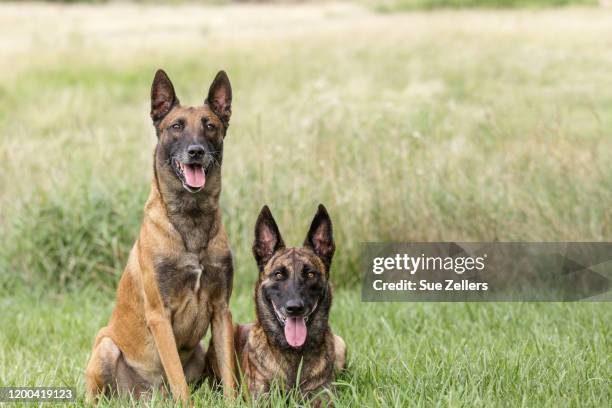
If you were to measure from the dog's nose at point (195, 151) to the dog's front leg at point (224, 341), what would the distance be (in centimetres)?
84

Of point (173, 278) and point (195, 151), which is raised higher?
point (195, 151)

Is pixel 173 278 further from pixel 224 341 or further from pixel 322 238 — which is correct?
pixel 322 238

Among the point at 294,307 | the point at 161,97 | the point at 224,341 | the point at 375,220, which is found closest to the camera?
the point at 294,307

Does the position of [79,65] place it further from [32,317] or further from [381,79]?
[32,317]

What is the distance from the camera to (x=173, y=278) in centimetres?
471

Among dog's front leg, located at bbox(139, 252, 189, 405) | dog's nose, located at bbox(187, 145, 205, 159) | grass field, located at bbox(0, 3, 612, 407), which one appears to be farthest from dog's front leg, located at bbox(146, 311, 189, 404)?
dog's nose, located at bbox(187, 145, 205, 159)

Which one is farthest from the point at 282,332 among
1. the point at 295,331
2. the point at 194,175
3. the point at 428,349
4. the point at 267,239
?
the point at 428,349

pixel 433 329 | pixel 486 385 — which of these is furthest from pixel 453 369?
pixel 433 329

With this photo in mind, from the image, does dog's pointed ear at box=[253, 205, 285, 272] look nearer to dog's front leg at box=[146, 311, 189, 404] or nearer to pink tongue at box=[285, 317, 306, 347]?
pink tongue at box=[285, 317, 306, 347]

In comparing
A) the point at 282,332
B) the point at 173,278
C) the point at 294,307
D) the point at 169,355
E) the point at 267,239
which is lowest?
the point at 169,355

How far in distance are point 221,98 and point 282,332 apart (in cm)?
135

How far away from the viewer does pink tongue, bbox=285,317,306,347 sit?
4.62 meters

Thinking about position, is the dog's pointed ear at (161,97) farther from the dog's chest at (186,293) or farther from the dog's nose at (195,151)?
the dog's chest at (186,293)

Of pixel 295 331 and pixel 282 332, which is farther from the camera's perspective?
pixel 282 332
